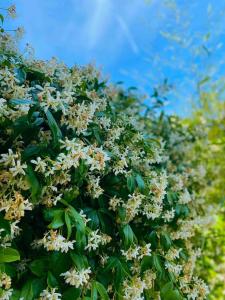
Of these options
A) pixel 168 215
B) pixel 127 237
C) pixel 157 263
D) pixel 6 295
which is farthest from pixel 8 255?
pixel 168 215

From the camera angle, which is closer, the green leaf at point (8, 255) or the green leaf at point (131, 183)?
the green leaf at point (8, 255)

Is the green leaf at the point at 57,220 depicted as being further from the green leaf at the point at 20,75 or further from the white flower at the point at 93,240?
the green leaf at the point at 20,75

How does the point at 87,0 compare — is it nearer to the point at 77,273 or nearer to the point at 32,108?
the point at 32,108

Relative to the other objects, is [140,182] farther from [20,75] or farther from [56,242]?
[20,75]

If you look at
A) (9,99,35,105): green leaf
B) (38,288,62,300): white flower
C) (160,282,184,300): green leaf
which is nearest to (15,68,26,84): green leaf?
(9,99,35,105): green leaf

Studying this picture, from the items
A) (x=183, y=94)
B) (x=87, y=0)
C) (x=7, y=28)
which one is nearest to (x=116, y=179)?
(x=7, y=28)

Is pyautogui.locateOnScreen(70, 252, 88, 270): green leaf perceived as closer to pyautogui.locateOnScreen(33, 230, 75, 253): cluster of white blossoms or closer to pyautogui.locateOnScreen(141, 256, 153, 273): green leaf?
pyautogui.locateOnScreen(33, 230, 75, 253): cluster of white blossoms

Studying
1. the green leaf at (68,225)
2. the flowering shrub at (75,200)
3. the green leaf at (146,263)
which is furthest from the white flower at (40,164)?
the green leaf at (146,263)
